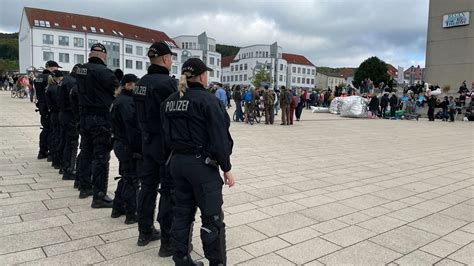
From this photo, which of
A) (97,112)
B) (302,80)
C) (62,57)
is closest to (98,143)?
(97,112)

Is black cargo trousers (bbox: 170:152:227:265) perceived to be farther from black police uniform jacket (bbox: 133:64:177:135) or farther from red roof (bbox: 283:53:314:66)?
red roof (bbox: 283:53:314:66)

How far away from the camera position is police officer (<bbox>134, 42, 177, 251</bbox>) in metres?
3.64

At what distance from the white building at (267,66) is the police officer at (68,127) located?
89644 mm

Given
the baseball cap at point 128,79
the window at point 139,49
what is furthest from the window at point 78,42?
the baseball cap at point 128,79

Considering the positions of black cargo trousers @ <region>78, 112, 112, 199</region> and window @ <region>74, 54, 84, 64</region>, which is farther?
window @ <region>74, 54, 84, 64</region>

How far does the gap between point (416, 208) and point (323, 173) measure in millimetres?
2335

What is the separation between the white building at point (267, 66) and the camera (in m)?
106

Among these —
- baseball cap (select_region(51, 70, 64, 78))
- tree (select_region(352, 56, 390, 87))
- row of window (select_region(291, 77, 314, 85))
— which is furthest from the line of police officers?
row of window (select_region(291, 77, 314, 85))

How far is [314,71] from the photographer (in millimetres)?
123375

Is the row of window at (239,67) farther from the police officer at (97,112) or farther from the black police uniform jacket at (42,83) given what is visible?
the police officer at (97,112)

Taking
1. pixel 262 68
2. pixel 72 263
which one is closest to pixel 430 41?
pixel 72 263

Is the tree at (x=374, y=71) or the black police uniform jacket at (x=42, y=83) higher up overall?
the tree at (x=374, y=71)

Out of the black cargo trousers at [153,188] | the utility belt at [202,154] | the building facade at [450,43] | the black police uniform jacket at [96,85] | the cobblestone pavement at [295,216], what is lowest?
the cobblestone pavement at [295,216]

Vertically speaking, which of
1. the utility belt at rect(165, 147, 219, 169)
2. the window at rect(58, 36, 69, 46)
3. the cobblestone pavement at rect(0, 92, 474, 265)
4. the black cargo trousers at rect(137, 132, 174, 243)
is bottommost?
the cobblestone pavement at rect(0, 92, 474, 265)
